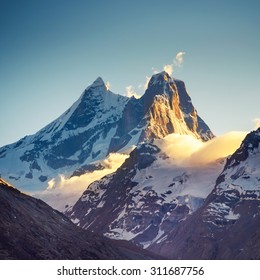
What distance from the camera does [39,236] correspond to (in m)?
101

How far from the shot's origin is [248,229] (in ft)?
654

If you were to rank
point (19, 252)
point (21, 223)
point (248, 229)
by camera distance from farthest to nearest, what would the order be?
point (248, 229)
point (21, 223)
point (19, 252)

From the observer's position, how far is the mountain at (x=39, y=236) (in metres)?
90.9

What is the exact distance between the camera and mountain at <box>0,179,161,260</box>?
90.9 metres
